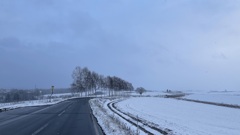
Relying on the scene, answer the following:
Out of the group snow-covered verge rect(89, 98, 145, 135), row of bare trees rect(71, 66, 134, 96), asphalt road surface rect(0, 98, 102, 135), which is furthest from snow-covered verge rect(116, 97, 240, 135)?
row of bare trees rect(71, 66, 134, 96)

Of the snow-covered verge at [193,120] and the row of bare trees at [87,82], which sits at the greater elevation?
the row of bare trees at [87,82]

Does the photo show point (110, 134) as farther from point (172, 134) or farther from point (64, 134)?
point (172, 134)

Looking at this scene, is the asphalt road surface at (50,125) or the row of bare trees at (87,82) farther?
the row of bare trees at (87,82)

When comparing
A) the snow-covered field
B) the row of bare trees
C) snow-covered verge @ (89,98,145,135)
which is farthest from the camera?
the row of bare trees

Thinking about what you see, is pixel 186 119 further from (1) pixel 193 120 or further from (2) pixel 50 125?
(2) pixel 50 125

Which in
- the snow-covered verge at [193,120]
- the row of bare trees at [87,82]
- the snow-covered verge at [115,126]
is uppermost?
the row of bare trees at [87,82]

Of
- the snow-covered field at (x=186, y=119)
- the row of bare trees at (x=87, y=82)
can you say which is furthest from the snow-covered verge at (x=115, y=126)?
the row of bare trees at (x=87, y=82)

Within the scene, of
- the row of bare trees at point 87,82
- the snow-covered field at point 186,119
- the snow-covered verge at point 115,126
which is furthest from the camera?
the row of bare trees at point 87,82

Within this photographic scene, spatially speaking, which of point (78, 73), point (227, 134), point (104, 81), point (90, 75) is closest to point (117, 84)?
point (104, 81)

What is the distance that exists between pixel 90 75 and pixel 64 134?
110 m

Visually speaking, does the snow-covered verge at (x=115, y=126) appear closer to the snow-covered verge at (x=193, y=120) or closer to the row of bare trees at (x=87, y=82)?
the snow-covered verge at (x=193, y=120)

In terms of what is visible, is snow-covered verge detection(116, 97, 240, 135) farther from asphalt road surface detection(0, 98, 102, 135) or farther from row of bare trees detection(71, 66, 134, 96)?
row of bare trees detection(71, 66, 134, 96)

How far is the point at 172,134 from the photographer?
18.1 metres

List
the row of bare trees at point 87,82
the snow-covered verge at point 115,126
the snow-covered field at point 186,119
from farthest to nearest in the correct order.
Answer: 1. the row of bare trees at point 87,82
2. the snow-covered field at point 186,119
3. the snow-covered verge at point 115,126
